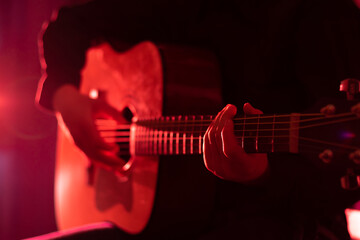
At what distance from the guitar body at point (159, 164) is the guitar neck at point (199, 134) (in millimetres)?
38

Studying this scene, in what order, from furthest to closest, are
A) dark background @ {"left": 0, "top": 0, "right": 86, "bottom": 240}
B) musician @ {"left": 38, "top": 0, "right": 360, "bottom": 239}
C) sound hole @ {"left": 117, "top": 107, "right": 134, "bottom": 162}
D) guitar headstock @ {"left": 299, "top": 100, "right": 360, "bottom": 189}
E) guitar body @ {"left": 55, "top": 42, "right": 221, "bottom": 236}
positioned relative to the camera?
dark background @ {"left": 0, "top": 0, "right": 86, "bottom": 240}, sound hole @ {"left": 117, "top": 107, "right": 134, "bottom": 162}, guitar body @ {"left": 55, "top": 42, "right": 221, "bottom": 236}, musician @ {"left": 38, "top": 0, "right": 360, "bottom": 239}, guitar headstock @ {"left": 299, "top": 100, "right": 360, "bottom": 189}

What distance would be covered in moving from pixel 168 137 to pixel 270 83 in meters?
0.23

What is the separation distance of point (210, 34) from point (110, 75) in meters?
0.35

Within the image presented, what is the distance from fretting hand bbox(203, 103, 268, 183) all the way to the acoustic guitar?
0.6 inches

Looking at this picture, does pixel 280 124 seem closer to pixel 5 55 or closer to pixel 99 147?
pixel 99 147

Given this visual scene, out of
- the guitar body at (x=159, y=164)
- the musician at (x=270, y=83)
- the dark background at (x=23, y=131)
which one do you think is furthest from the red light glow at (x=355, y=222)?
the dark background at (x=23, y=131)

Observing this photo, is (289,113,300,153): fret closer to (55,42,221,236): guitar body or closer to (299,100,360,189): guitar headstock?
(299,100,360,189): guitar headstock

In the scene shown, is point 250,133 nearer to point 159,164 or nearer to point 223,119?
point 223,119

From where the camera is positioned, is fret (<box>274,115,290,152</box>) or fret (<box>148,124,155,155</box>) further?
fret (<box>148,124,155,155</box>)

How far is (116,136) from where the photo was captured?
93 centimetres

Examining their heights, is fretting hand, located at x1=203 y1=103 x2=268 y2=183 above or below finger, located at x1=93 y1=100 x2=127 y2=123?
below

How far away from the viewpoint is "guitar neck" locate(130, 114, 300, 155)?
0.45m

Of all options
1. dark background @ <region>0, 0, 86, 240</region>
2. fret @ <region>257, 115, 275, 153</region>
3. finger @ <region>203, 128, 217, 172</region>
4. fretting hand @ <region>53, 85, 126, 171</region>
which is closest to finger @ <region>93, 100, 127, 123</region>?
fretting hand @ <region>53, 85, 126, 171</region>

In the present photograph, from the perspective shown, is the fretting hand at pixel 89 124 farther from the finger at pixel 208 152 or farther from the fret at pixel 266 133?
the fret at pixel 266 133
